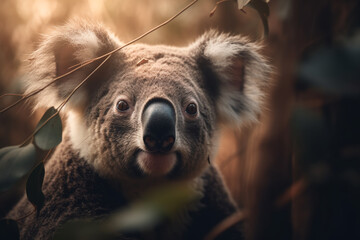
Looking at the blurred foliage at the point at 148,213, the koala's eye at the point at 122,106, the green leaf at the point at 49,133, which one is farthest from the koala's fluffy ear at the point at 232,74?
the blurred foliage at the point at 148,213

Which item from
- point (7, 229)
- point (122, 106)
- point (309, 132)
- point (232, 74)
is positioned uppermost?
point (122, 106)

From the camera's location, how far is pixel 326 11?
47.7 inches

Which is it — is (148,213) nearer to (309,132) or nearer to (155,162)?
(309,132)

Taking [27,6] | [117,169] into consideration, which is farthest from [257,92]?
[27,6]

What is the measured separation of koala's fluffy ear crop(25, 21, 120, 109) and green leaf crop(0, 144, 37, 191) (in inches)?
24.3

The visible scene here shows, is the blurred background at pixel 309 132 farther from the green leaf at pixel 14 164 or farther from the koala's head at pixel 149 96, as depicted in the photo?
the green leaf at pixel 14 164

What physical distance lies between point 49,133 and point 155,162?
1.53 feet

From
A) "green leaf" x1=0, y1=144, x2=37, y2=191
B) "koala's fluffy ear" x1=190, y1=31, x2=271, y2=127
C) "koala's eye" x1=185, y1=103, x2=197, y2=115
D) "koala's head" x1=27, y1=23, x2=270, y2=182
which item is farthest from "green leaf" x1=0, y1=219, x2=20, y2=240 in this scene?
"koala's fluffy ear" x1=190, y1=31, x2=271, y2=127

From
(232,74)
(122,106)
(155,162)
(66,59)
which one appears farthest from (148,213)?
(232,74)

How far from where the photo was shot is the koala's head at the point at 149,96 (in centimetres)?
155

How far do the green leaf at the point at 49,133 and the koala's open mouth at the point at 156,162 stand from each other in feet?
1.29

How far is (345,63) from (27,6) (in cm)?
389

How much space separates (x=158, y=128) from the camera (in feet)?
4.52

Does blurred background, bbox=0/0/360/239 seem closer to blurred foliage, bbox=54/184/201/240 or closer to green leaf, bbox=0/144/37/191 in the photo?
blurred foliage, bbox=54/184/201/240
